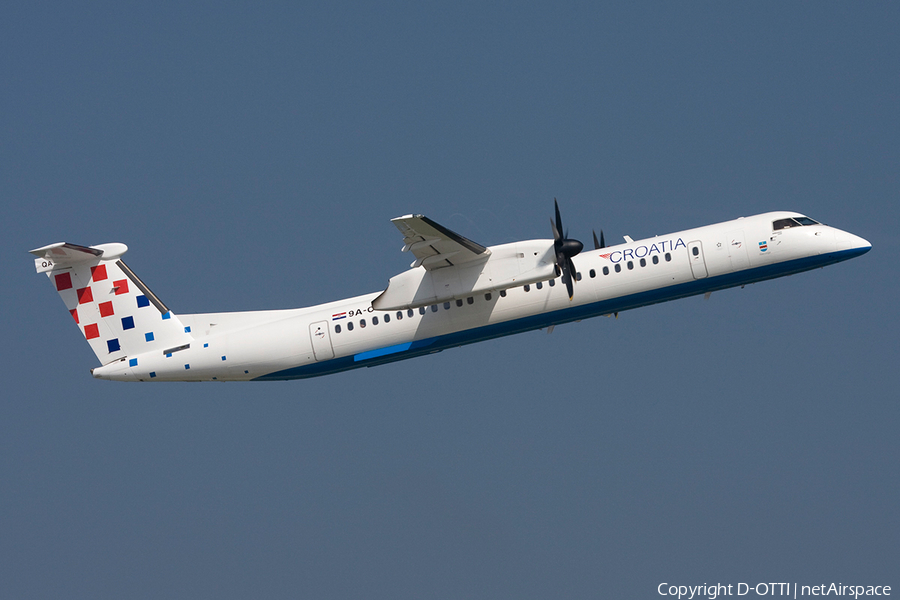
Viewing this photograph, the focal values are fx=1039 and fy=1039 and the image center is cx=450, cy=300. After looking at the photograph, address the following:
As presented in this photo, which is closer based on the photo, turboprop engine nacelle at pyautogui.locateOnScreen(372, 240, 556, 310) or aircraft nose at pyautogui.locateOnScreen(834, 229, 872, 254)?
turboprop engine nacelle at pyautogui.locateOnScreen(372, 240, 556, 310)

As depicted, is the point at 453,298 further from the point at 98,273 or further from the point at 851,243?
the point at 851,243

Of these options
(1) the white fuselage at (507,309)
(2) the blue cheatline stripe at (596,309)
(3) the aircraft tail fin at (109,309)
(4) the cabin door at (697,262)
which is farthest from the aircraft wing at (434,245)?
(3) the aircraft tail fin at (109,309)

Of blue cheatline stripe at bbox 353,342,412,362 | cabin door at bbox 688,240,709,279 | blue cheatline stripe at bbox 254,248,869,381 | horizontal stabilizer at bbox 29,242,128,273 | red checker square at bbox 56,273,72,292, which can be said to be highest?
horizontal stabilizer at bbox 29,242,128,273

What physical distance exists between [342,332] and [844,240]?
15580 millimetres

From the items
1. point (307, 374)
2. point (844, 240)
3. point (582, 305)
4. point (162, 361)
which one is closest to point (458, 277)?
point (582, 305)

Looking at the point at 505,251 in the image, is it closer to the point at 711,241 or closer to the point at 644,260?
the point at 644,260

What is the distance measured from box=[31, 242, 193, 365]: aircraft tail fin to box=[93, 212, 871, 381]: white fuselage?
0.56m

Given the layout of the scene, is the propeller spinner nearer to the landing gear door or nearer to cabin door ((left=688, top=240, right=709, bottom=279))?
cabin door ((left=688, top=240, right=709, bottom=279))

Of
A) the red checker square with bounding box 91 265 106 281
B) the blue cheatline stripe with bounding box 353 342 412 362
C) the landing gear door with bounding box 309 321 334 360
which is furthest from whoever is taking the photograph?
the red checker square with bounding box 91 265 106 281

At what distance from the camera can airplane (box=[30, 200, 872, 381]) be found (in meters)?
30.7

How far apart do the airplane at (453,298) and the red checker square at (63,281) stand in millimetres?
32

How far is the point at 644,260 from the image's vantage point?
103 feet

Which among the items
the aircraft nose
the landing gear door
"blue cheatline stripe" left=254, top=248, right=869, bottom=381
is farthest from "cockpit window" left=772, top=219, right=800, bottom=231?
the landing gear door

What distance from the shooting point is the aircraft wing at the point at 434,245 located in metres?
29.0
